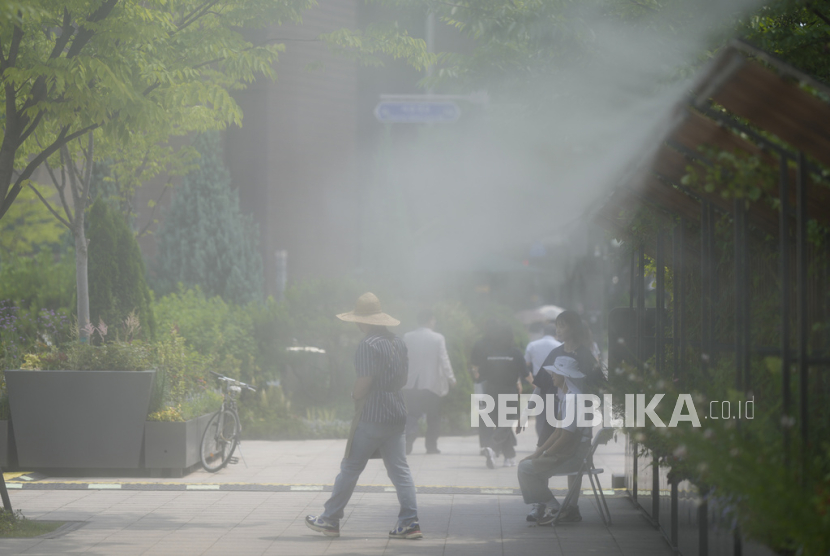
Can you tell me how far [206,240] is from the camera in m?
24.8

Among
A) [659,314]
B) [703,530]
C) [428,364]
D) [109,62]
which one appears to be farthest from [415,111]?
[703,530]

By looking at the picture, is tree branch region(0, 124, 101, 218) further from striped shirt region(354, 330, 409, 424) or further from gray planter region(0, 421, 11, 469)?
gray planter region(0, 421, 11, 469)

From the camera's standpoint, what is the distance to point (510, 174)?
43.3m

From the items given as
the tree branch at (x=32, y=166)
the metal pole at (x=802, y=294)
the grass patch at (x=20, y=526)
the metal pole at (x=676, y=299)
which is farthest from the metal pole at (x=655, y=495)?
the tree branch at (x=32, y=166)

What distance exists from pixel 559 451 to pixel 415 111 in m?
11.9

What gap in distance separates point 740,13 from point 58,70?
16.8ft

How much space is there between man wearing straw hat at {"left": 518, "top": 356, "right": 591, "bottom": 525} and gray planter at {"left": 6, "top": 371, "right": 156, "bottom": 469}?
176 inches

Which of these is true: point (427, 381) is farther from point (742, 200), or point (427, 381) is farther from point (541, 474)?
point (742, 200)

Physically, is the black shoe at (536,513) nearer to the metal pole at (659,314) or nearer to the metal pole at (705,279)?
the metal pole at (659,314)

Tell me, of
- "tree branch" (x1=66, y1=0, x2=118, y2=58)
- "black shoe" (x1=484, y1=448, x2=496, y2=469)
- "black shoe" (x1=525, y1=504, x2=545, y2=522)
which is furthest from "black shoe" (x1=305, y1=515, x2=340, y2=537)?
"black shoe" (x1=484, y1=448, x2=496, y2=469)

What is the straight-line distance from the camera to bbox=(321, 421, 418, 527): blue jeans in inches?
272

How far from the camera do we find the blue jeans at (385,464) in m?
6.90

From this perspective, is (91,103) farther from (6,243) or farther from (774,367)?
(6,243)

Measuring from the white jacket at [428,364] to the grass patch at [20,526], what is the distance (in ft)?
18.0
